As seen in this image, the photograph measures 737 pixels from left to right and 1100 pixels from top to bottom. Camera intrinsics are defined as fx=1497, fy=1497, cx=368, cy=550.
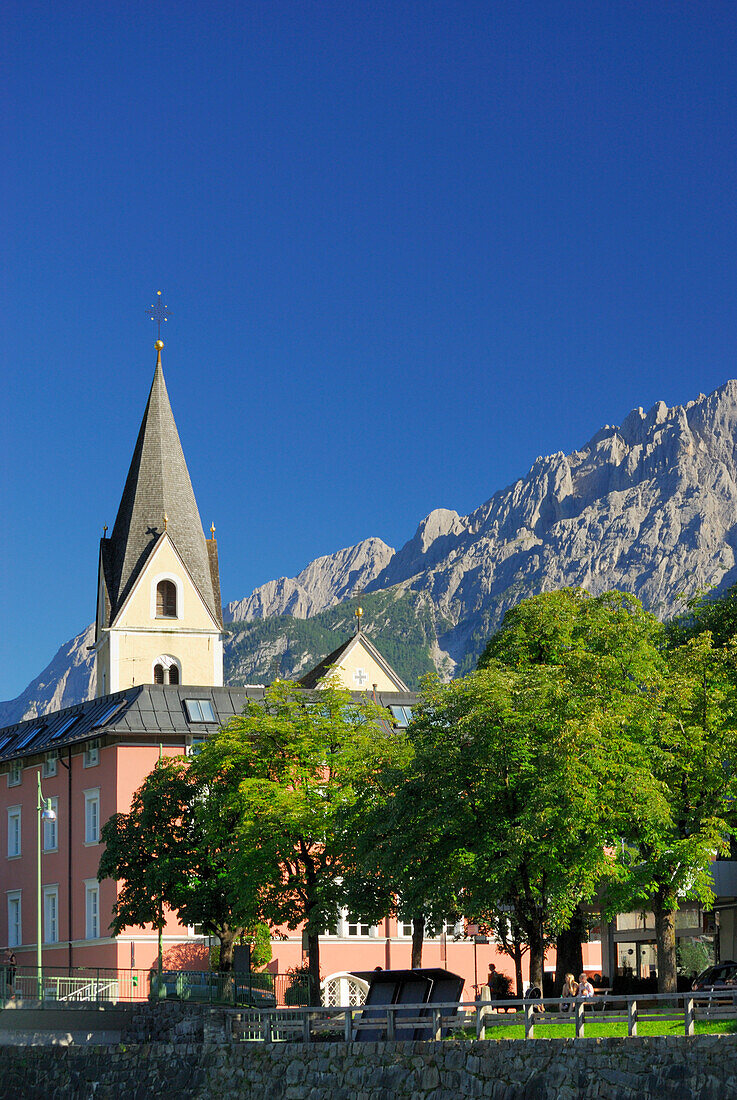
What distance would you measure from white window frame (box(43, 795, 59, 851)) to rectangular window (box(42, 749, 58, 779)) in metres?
1.25

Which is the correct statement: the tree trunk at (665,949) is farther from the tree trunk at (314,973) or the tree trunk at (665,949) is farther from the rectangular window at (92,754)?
the rectangular window at (92,754)

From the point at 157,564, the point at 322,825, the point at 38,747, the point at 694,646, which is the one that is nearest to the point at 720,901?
the point at 694,646

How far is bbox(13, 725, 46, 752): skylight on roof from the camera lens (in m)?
75.3

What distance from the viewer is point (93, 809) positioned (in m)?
67.6

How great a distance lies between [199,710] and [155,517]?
28.2 metres

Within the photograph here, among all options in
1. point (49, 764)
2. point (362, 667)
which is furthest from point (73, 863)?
point (362, 667)

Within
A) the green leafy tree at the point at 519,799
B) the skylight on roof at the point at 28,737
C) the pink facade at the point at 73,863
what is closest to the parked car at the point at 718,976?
the green leafy tree at the point at 519,799

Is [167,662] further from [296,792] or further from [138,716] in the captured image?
[296,792]

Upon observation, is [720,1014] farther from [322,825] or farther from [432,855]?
[322,825]

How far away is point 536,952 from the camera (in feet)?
130

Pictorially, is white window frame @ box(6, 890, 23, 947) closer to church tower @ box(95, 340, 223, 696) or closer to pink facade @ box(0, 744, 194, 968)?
pink facade @ box(0, 744, 194, 968)

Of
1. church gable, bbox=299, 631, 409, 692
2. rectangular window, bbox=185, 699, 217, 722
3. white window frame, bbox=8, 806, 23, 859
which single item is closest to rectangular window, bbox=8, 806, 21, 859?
white window frame, bbox=8, 806, 23, 859

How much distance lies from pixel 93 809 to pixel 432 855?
3104cm

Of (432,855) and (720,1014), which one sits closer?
(720,1014)
